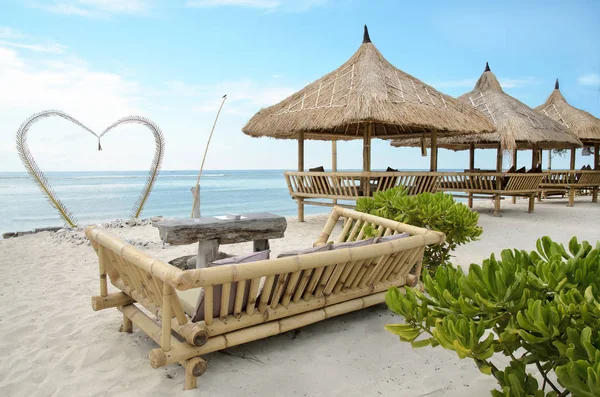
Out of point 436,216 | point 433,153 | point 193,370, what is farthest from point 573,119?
point 193,370

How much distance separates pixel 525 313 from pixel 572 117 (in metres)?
16.0

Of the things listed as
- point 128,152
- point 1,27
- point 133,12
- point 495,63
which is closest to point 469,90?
point 495,63

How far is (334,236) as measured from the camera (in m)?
7.46

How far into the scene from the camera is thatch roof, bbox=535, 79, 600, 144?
524 inches

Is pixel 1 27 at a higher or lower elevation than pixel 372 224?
higher

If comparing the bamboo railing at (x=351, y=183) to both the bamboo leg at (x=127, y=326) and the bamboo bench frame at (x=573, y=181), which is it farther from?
the bamboo bench frame at (x=573, y=181)

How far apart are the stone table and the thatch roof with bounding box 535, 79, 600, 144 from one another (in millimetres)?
12722

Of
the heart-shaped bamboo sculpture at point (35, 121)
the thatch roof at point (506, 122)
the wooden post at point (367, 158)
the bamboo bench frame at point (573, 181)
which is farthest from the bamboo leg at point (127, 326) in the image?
the bamboo bench frame at point (573, 181)

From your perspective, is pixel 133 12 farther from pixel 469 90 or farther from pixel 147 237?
pixel 469 90

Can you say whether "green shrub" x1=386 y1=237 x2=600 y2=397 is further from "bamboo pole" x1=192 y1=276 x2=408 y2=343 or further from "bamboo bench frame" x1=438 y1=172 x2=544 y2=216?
"bamboo bench frame" x1=438 y1=172 x2=544 y2=216

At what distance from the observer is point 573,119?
549 inches

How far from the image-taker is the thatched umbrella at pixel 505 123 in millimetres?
10438

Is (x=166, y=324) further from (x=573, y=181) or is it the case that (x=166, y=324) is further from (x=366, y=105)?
(x=573, y=181)

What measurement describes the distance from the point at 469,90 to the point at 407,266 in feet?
36.6
